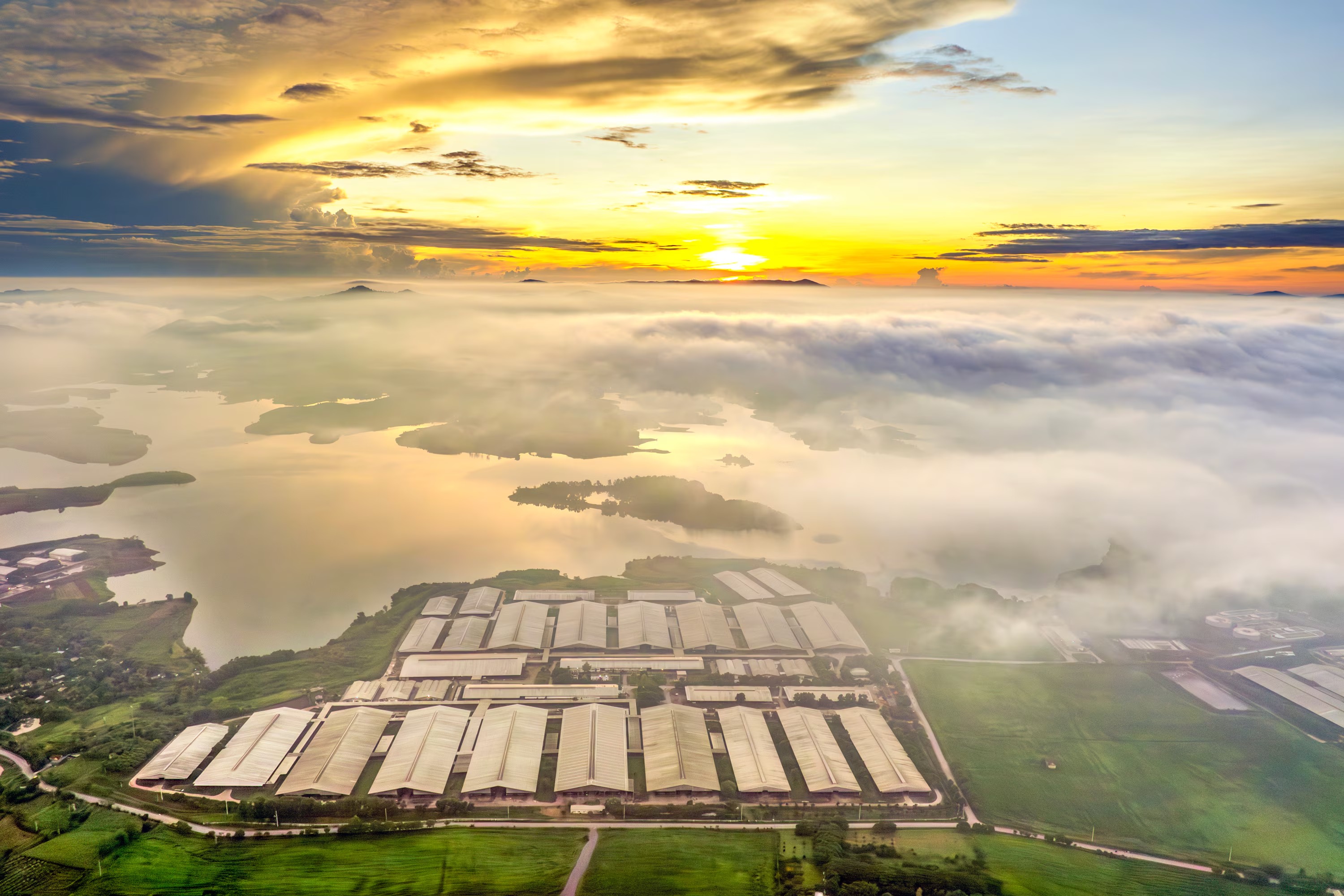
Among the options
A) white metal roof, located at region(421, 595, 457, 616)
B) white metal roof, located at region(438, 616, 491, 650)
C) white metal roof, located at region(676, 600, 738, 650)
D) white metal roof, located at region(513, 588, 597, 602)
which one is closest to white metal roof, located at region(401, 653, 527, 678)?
white metal roof, located at region(438, 616, 491, 650)

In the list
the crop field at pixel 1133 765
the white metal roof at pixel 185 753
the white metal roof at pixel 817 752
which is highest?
the white metal roof at pixel 185 753

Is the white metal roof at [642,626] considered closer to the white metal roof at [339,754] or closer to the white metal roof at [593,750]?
the white metal roof at [593,750]

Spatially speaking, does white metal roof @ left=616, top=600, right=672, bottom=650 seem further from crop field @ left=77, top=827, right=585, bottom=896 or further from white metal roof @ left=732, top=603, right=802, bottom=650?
crop field @ left=77, top=827, right=585, bottom=896

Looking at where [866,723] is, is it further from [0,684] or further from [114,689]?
[0,684]

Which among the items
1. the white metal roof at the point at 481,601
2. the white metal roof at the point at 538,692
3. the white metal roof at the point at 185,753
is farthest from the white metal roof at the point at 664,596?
the white metal roof at the point at 185,753

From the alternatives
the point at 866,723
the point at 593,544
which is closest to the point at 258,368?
the point at 593,544

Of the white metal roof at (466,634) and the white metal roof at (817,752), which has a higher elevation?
the white metal roof at (466,634)
